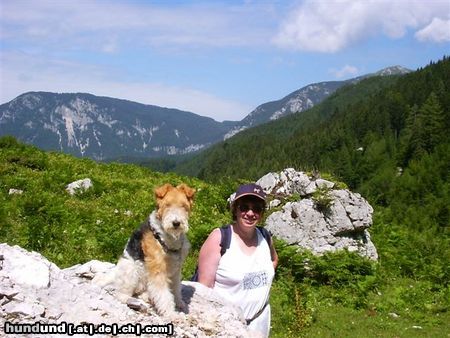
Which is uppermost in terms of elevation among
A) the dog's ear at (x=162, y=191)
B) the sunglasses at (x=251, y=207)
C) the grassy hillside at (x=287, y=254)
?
the dog's ear at (x=162, y=191)

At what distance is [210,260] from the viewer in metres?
5.94

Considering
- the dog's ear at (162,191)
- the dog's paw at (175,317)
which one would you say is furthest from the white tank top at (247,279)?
the dog's ear at (162,191)

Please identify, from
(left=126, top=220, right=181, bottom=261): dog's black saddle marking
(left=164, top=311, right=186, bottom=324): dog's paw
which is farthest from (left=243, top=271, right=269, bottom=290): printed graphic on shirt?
(left=126, top=220, right=181, bottom=261): dog's black saddle marking

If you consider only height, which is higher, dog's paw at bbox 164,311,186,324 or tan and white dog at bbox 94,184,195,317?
tan and white dog at bbox 94,184,195,317

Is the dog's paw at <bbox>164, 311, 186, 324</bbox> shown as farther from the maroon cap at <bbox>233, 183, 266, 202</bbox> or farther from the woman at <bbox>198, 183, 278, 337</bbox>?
the maroon cap at <bbox>233, 183, 266, 202</bbox>

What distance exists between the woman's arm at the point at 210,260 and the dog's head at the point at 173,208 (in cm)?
107

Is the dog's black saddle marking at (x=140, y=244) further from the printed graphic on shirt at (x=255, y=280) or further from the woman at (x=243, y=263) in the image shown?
the printed graphic on shirt at (x=255, y=280)

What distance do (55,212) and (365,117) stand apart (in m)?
169

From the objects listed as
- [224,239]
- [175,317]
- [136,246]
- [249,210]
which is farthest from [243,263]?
[136,246]

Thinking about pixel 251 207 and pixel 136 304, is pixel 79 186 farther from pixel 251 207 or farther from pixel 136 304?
pixel 136 304

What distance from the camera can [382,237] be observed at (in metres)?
19.9

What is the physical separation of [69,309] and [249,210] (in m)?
2.50

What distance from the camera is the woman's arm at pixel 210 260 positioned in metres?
5.93

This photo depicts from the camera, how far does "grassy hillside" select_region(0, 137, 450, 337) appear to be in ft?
40.0
